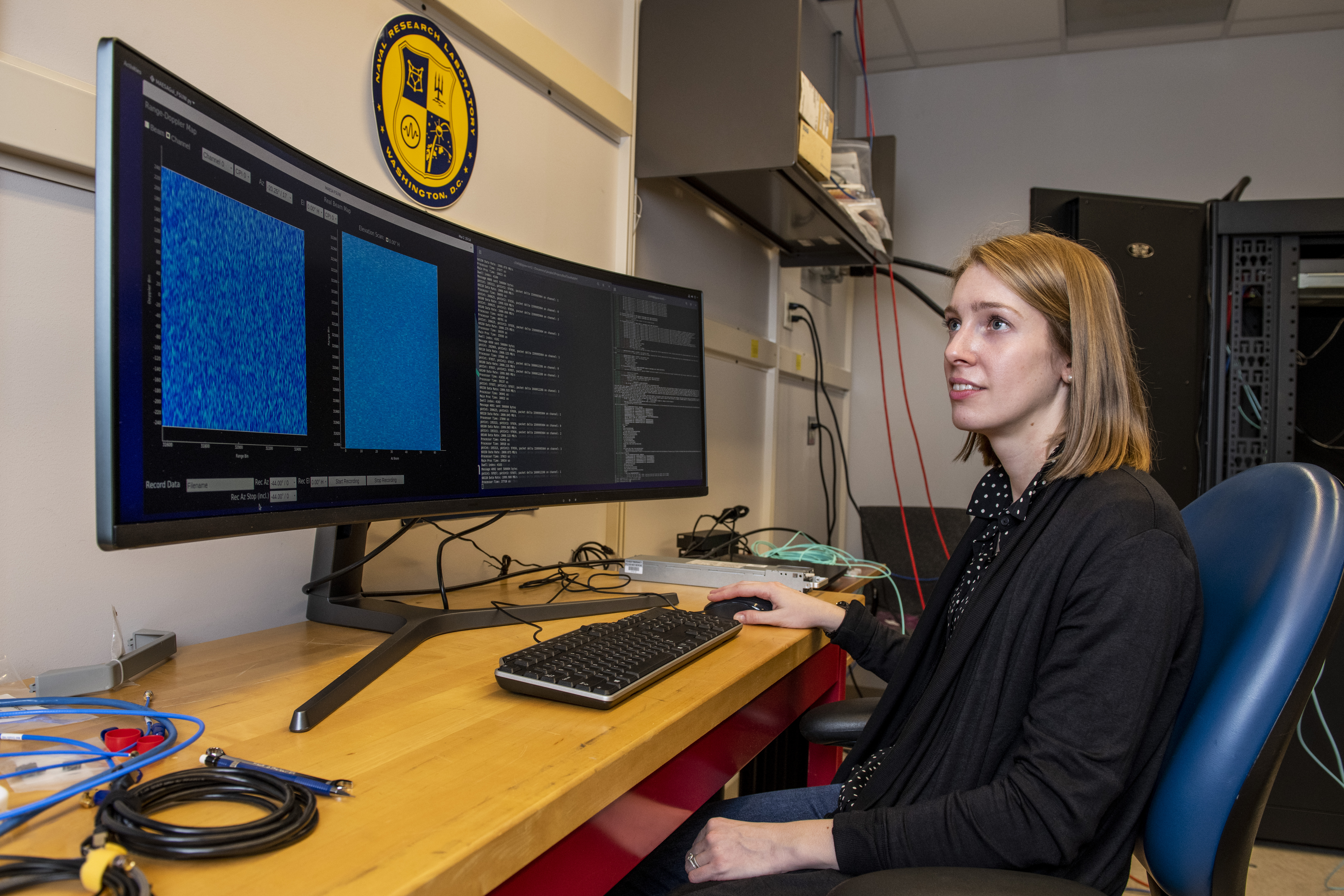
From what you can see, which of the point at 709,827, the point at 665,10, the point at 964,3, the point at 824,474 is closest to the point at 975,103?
the point at 964,3

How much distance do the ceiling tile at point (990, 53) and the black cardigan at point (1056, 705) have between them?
3.27 m

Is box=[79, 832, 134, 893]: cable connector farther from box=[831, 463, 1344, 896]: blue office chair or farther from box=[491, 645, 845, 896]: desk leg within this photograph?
box=[831, 463, 1344, 896]: blue office chair

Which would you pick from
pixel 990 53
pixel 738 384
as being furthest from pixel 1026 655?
pixel 990 53

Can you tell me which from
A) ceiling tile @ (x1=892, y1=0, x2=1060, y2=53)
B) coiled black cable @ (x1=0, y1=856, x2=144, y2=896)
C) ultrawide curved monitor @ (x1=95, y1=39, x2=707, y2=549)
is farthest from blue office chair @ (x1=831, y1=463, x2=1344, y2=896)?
ceiling tile @ (x1=892, y1=0, x2=1060, y2=53)

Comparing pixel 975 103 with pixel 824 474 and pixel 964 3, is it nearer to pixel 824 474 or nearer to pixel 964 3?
pixel 964 3

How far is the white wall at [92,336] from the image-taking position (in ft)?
2.57

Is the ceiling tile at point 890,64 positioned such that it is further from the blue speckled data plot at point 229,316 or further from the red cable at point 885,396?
the blue speckled data plot at point 229,316

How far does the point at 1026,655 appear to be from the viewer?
79 centimetres

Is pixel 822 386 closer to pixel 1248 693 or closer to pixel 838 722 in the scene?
pixel 838 722

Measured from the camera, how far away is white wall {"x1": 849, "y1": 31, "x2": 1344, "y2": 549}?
326cm

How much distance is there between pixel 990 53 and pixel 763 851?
370cm

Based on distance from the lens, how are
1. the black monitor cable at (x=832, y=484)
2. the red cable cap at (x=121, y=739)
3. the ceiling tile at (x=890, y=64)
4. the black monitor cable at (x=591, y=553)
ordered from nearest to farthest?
the red cable cap at (x=121, y=739) → the black monitor cable at (x=591, y=553) → the black monitor cable at (x=832, y=484) → the ceiling tile at (x=890, y=64)

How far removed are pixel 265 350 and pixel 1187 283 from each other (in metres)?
2.10

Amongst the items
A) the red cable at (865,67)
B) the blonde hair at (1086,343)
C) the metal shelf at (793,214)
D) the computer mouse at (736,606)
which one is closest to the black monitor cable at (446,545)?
the computer mouse at (736,606)
